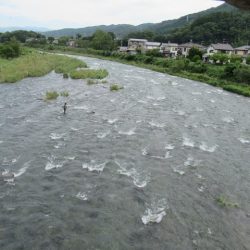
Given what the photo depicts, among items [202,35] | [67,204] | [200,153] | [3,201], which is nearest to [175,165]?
[200,153]

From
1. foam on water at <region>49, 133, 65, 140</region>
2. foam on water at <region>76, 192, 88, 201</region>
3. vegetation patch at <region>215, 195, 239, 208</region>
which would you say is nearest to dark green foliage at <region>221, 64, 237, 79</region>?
foam on water at <region>49, 133, 65, 140</region>

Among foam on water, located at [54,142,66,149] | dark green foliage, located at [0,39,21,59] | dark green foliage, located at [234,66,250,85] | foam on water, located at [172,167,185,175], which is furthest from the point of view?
dark green foliage, located at [0,39,21,59]

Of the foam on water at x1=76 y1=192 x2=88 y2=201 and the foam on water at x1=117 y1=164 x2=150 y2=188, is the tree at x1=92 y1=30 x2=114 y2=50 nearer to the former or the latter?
the foam on water at x1=117 y1=164 x2=150 y2=188

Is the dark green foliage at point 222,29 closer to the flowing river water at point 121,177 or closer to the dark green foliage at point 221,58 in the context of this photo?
the dark green foliage at point 221,58

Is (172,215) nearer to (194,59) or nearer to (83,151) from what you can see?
(83,151)

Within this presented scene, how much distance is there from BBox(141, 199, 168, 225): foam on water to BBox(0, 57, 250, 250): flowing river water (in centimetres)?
4

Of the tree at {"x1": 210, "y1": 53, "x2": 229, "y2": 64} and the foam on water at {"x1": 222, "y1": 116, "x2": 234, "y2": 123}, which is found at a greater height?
the foam on water at {"x1": 222, "y1": 116, "x2": 234, "y2": 123}

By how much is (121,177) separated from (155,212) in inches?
131

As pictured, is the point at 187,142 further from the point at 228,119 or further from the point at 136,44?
the point at 136,44

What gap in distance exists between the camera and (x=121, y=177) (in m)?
16.1

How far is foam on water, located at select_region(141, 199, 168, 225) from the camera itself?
41.7 ft

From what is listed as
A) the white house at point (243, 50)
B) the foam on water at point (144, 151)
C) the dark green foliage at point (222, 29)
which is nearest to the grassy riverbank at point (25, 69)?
the foam on water at point (144, 151)

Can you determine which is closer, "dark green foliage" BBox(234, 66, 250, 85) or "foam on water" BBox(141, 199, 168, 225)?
"foam on water" BBox(141, 199, 168, 225)

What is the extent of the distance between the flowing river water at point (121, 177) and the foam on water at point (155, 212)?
0.04 m
